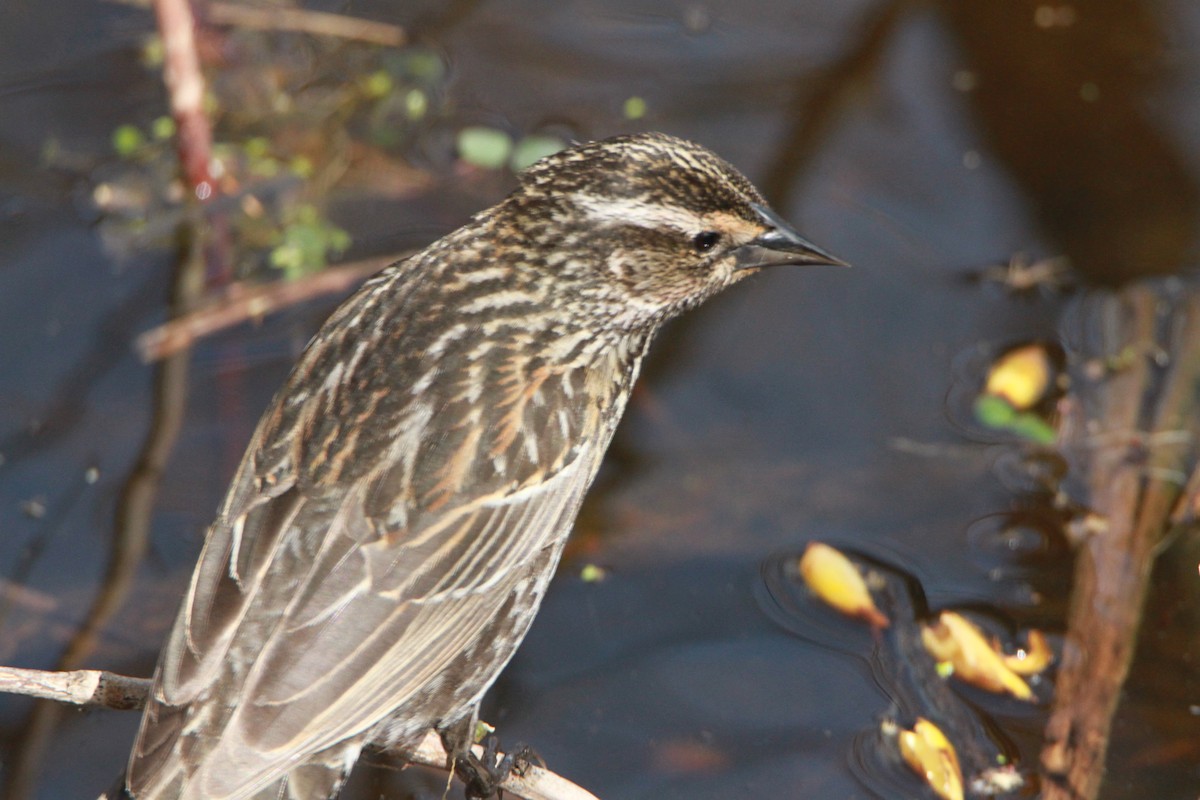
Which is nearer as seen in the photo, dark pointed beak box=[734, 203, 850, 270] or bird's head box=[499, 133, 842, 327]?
bird's head box=[499, 133, 842, 327]

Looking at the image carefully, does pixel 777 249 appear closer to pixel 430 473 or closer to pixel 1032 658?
pixel 430 473

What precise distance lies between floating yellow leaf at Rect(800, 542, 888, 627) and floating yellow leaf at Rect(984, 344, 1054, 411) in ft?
3.19

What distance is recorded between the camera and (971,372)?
6.20 m

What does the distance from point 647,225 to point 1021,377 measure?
219 cm

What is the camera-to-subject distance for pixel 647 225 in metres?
4.50

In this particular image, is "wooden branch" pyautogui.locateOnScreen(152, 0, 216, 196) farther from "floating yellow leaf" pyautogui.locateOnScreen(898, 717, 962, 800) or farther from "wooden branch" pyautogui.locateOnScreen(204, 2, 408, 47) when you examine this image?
"floating yellow leaf" pyautogui.locateOnScreen(898, 717, 962, 800)

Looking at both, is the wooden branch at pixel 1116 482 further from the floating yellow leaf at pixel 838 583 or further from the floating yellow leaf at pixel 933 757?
the floating yellow leaf at pixel 838 583

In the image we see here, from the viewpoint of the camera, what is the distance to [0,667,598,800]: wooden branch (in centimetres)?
404

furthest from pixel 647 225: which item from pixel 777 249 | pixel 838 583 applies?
pixel 838 583

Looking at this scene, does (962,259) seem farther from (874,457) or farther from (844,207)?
(874,457)

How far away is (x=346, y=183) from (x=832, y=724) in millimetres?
3047

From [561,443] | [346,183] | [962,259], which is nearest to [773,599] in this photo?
[561,443]

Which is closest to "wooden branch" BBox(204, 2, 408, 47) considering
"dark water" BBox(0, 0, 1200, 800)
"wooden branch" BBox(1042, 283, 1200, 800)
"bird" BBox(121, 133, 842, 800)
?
"dark water" BBox(0, 0, 1200, 800)

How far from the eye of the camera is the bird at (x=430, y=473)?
158 inches
